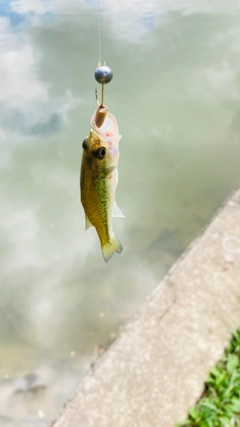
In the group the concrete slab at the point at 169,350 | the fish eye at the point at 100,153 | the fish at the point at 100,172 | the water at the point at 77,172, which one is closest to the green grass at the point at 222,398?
the concrete slab at the point at 169,350

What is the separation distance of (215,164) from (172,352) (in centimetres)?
282

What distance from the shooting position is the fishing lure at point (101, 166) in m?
1.28

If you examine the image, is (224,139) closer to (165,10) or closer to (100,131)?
(100,131)

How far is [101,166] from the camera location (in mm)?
1389

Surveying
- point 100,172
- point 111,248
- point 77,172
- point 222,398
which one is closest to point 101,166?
point 100,172

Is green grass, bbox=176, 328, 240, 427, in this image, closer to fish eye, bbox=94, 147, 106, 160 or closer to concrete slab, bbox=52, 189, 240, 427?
concrete slab, bbox=52, 189, 240, 427

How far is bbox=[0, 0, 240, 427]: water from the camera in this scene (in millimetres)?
3274

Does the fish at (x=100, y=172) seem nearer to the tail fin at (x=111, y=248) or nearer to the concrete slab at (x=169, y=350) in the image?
the tail fin at (x=111, y=248)

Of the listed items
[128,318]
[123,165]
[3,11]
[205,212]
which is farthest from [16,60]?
[128,318]

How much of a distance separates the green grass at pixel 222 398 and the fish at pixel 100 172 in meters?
1.21

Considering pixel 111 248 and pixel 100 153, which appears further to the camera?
pixel 111 248

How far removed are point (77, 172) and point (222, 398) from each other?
3.11 meters

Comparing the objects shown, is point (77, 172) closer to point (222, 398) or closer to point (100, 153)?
point (222, 398)

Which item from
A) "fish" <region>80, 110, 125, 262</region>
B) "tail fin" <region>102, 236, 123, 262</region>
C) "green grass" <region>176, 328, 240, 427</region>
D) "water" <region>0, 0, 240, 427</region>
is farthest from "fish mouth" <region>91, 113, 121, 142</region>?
"water" <region>0, 0, 240, 427</region>
